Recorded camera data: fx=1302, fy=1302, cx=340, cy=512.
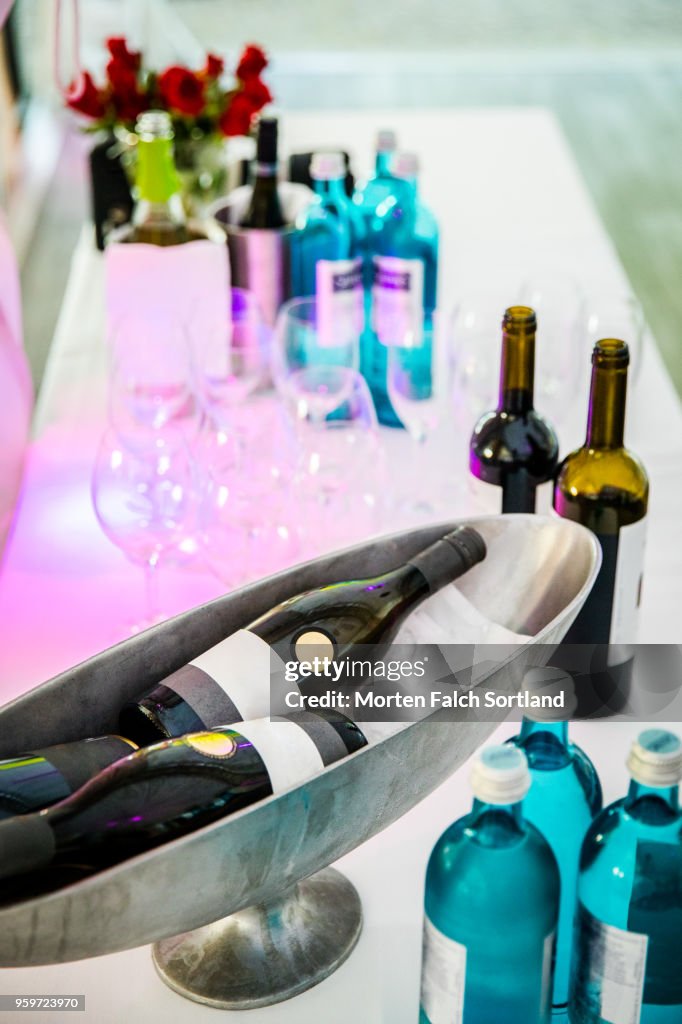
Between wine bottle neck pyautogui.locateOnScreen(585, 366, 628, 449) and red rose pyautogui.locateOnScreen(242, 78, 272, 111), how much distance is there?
1.06 meters

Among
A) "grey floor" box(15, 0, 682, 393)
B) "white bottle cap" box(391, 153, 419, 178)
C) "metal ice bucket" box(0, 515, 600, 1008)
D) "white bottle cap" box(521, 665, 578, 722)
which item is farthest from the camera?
"grey floor" box(15, 0, 682, 393)

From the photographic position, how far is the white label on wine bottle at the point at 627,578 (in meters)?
1.00

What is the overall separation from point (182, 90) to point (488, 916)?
1466mm

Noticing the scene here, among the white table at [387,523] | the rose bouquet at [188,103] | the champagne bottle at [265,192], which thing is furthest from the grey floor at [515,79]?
the champagne bottle at [265,192]

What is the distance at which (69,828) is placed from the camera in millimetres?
648

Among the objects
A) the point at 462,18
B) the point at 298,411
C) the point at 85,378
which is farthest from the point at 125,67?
the point at 462,18

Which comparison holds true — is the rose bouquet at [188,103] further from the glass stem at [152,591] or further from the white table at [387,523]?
the glass stem at [152,591]

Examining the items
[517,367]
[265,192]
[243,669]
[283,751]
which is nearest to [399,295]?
[265,192]

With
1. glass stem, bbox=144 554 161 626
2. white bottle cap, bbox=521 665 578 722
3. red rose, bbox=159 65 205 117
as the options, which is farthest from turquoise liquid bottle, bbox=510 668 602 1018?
red rose, bbox=159 65 205 117

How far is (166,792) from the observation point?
676mm

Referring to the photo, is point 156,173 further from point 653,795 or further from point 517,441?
point 653,795

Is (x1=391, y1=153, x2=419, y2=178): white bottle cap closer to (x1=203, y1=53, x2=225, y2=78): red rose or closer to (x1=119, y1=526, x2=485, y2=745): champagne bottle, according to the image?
(x1=203, y1=53, x2=225, y2=78): red rose

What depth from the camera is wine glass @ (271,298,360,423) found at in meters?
1.40

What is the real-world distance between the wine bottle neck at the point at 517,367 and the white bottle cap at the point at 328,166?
515mm
